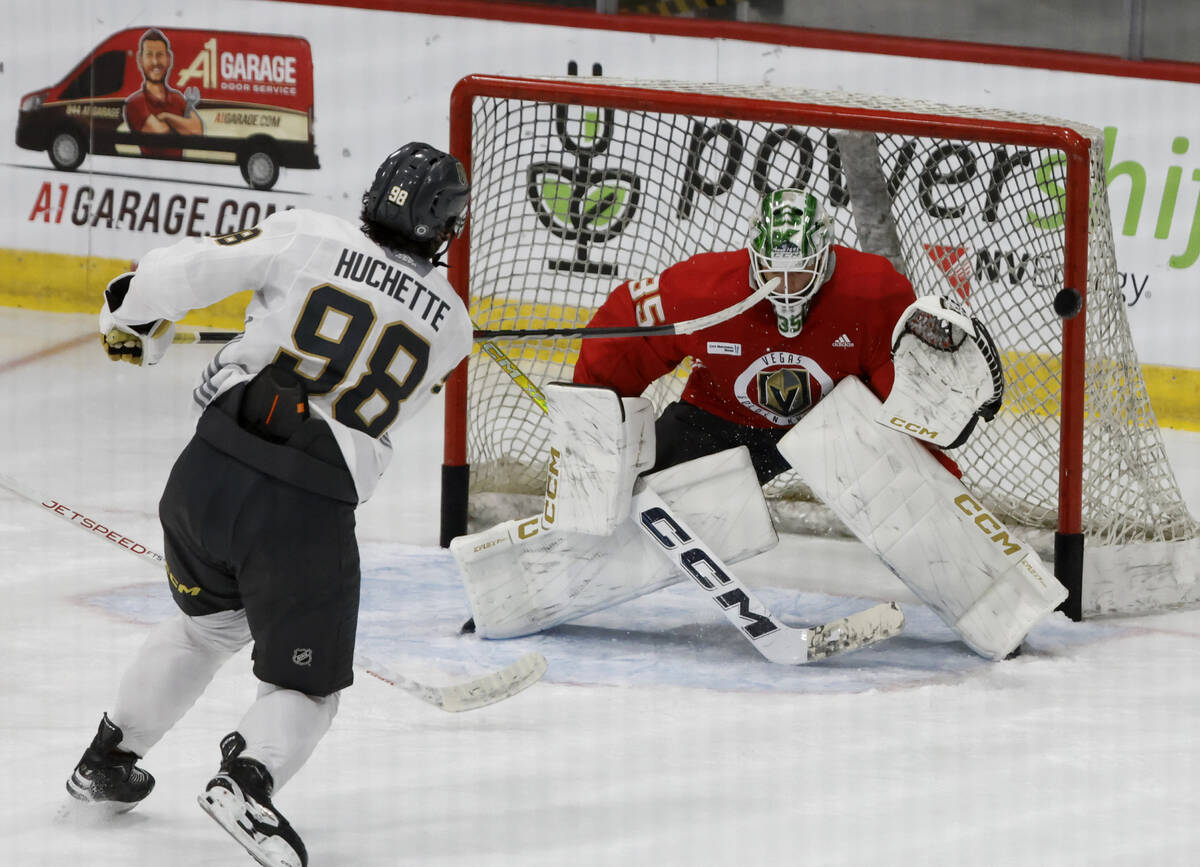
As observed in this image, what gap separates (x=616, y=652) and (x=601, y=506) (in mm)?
303

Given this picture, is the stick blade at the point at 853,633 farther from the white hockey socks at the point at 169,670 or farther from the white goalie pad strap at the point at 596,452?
the white hockey socks at the point at 169,670

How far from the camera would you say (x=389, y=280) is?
2.46 meters

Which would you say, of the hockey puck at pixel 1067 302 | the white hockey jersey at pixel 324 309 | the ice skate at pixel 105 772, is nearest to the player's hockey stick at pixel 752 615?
the hockey puck at pixel 1067 302

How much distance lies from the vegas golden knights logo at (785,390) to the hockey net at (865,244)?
54 cm

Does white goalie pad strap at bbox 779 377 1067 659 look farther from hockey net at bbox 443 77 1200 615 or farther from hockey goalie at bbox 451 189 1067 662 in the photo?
hockey net at bbox 443 77 1200 615

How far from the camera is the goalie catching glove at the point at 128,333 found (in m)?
2.53

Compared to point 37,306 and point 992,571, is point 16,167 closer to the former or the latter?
point 37,306

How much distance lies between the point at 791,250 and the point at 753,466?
0.48 metres

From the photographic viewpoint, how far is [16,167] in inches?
243

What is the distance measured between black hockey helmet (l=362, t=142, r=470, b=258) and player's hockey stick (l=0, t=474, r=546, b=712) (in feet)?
2.14

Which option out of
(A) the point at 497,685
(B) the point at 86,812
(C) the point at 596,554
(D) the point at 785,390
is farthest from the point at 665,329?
(B) the point at 86,812

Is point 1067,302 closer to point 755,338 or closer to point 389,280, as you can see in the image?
point 755,338

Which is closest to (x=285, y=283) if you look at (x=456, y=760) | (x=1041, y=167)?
(x=456, y=760)

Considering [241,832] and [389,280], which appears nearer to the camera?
[241,832]
